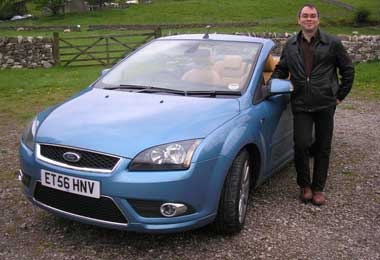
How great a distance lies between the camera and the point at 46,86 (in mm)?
12422

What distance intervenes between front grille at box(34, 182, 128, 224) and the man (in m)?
2.15

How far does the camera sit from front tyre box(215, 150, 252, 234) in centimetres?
393

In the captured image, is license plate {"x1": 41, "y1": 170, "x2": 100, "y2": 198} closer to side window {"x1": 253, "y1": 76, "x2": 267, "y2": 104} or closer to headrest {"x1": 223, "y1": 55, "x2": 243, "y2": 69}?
side window {"x1": 253, "y1": 76, "x2": 267, "y2": 104}

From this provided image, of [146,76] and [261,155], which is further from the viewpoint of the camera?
[146,76]

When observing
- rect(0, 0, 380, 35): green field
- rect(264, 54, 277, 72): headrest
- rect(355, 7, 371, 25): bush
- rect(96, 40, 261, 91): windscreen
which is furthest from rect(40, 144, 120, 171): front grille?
rect(355, 7, 371, 25): bush

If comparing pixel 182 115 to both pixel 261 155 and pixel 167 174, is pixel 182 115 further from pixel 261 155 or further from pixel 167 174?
pixel 261 155

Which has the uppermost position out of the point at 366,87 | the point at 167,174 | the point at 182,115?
the point at 182,115

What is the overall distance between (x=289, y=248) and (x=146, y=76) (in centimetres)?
213

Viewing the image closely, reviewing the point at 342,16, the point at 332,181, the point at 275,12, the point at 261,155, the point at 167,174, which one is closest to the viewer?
the point at 167,174

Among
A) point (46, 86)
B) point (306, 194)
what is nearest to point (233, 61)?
point (306, 194)

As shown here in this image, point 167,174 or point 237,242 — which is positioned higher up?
point 167,174

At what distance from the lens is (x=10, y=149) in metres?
6.79

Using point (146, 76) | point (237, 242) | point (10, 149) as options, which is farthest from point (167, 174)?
point (10, 149)

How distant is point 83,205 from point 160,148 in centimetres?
70
